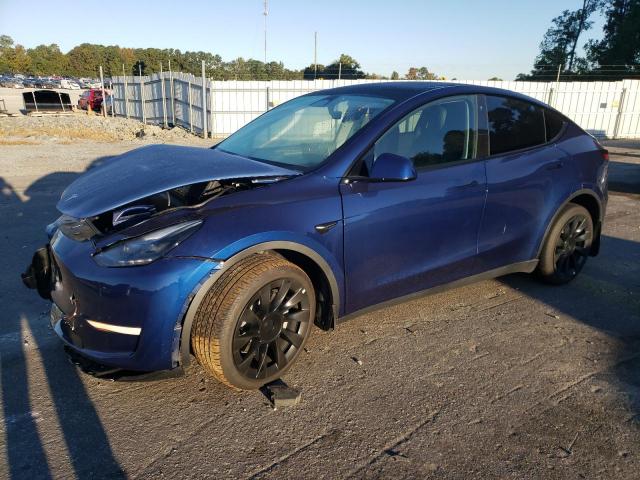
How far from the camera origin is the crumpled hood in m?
2.71

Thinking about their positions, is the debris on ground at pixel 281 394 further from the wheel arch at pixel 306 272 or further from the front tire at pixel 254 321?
the wheel arch at pixel 306 272

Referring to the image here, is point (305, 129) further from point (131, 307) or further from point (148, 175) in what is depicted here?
point (131, 307)

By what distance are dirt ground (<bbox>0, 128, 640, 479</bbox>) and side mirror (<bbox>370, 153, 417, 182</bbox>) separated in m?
1.18

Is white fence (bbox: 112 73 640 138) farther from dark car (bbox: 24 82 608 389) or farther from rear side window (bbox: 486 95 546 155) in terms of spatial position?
dark car (bbox: 24 82 608 389)

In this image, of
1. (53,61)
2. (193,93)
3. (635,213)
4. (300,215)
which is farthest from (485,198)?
(53,61)

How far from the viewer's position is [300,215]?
2.83 meters

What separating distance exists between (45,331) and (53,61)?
12802 cm

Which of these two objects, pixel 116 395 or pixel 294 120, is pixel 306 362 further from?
pixel 294 120

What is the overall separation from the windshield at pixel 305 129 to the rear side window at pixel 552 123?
1635 millimetres

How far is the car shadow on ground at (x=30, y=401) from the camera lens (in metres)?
2.29

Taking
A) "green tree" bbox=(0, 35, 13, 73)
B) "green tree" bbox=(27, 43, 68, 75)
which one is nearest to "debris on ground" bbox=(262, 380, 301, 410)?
"green tree" bbox=(0, 35, 13, 73)

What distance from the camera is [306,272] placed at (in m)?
3.05

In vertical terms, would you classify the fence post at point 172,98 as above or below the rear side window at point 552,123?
below

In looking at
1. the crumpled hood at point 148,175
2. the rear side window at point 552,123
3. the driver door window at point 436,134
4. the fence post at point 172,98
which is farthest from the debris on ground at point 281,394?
the fence post at point 172,98
